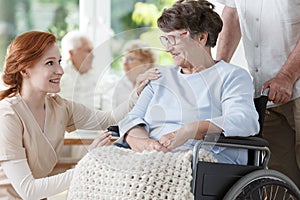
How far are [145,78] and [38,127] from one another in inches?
21.4

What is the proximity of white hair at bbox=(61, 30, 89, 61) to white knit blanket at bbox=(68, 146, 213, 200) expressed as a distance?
270cm

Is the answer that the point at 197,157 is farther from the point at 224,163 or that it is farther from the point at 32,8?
the point at 32,8

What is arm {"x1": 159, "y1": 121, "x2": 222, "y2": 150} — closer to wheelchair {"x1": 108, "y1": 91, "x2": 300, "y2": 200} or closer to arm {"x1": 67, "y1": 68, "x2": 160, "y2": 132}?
wheelchair {"x1": 108, "y1": 91, "x2": 300, "y2": 200}

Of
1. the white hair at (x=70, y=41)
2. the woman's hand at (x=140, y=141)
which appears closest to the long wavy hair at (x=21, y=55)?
the woman's hand at (x=140, y=141)

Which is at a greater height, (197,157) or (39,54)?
(39,54)

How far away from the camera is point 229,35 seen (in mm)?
2881

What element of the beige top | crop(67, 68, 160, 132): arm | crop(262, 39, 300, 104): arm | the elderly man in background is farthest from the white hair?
crop(262, 39, 300, 104): arm

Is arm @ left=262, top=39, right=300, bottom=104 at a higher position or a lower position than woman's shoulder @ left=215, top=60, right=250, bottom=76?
lower

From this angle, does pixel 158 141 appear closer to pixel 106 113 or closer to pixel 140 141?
pixel 140 141

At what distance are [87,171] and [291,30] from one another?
1011 millimetres

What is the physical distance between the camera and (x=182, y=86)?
2.37 m

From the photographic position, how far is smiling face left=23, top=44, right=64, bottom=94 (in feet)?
8.95

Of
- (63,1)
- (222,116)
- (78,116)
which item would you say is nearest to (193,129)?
(222,116)

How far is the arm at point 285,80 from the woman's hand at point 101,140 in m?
0.62
